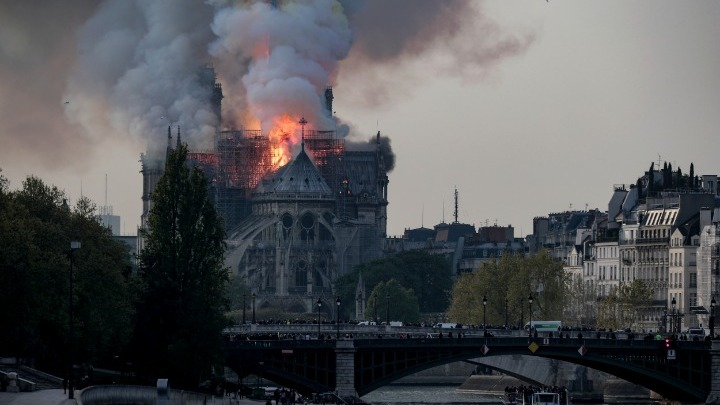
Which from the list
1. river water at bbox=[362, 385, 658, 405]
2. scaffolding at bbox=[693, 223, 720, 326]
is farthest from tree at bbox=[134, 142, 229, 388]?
scaffolding at bbox=[693, 223, 720, 326]

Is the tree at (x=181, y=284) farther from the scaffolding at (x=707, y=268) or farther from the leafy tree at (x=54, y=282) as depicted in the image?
the scaffolding at (x=707, y=268)

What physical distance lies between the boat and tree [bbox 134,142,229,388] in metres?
17.5

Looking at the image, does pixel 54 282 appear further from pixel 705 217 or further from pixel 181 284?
pixel 705 217

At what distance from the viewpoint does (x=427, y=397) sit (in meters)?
175

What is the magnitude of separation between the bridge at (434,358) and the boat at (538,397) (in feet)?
7.22

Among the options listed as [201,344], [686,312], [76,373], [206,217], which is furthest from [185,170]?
[686,312]

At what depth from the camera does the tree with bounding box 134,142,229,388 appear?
131000mm

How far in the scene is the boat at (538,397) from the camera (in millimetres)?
141875

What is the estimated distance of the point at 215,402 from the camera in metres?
124

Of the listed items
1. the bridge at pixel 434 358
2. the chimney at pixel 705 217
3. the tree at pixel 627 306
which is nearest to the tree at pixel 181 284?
the bridge at pixel 434 358

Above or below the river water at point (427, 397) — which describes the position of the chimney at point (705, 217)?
above

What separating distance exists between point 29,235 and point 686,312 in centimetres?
8337

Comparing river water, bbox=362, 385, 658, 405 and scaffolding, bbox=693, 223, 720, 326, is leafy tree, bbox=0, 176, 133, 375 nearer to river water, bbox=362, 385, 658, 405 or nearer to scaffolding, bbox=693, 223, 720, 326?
river water, bbox=362, 385, 658, 405

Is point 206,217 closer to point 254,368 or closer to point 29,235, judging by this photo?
point 254,368
